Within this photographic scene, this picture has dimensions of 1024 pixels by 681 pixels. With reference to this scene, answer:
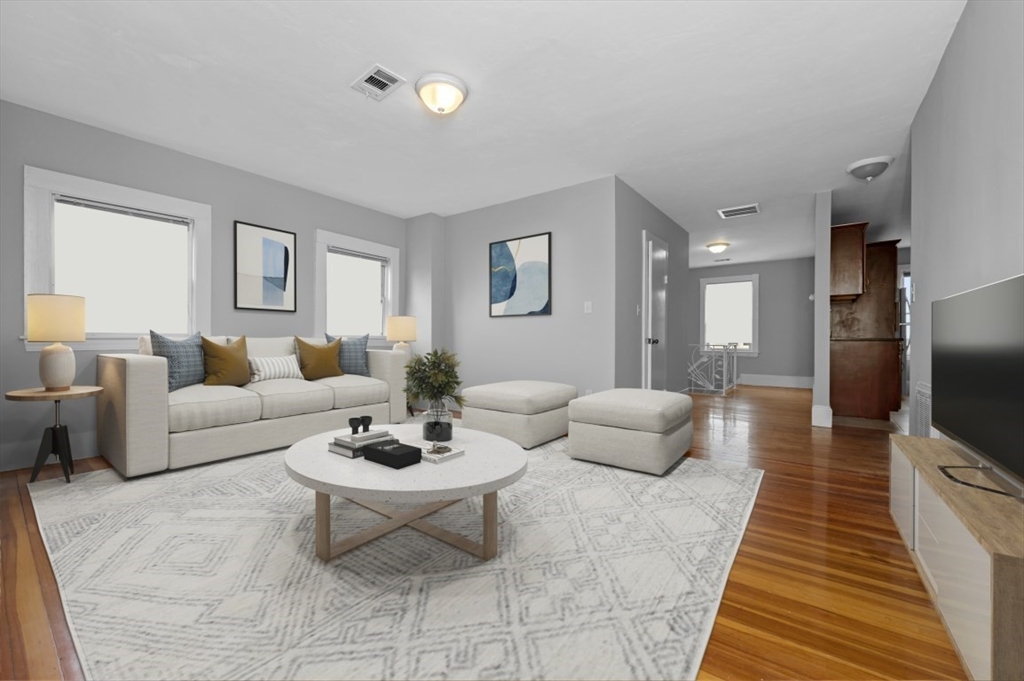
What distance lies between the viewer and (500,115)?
10.1 ft

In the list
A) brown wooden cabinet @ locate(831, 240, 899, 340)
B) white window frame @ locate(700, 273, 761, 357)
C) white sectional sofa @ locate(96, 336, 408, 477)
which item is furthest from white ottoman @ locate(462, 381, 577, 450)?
white window frame @ locate(700, 273, 761, 357)

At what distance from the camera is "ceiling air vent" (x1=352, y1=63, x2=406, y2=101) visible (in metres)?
2.57

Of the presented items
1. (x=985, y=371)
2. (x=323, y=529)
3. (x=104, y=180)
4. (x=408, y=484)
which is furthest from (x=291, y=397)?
(x=985, y=371)

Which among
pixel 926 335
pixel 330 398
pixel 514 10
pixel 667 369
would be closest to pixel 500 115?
pixel 514 10

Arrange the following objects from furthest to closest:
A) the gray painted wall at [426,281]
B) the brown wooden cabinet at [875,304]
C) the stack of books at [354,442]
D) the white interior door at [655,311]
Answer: the gray painted wall at [426,281] → the brown wooden cabinet at [875,304] → the white interior door at [655,311] → the stack of books at [354,442]

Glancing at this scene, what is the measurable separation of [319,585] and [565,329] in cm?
343

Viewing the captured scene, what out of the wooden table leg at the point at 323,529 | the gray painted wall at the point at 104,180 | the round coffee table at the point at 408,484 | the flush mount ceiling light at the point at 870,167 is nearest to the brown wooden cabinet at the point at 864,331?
the flush mount ceiling light at the point at 870,167

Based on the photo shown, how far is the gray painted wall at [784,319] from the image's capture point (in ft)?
26.6

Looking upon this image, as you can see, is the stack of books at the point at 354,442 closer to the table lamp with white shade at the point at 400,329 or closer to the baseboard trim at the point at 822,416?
the table lamp with white shade at the point at 400,329

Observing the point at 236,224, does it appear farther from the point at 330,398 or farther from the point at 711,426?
the point at 711,426

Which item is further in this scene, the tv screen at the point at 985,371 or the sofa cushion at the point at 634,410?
the sofa cushion at the point at 634,410

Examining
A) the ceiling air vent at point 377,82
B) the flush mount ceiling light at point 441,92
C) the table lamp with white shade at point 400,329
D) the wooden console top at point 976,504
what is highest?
the ceiling air vent at point 377,82

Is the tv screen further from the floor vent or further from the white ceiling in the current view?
the white ceiling

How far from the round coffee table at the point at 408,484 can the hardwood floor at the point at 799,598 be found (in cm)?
74
